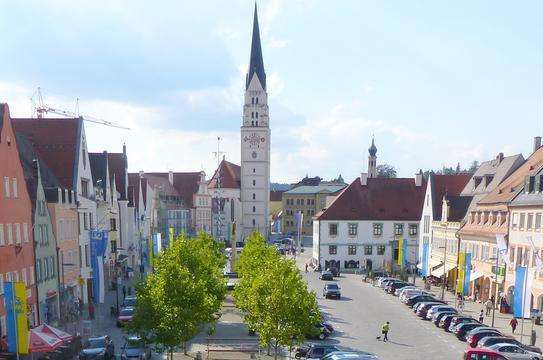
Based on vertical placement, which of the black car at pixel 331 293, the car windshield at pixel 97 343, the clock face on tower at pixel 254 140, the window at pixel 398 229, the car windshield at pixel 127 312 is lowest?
the black car at pixel 331 293

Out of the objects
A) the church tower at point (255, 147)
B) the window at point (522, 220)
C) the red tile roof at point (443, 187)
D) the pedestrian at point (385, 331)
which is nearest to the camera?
the pedestrian at point (385, 331)

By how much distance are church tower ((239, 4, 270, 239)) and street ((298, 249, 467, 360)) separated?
6246cm

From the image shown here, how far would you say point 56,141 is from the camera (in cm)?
4959

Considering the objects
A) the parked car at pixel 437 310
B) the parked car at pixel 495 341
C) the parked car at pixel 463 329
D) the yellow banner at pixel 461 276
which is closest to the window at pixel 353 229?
the yellow banner at pixel 461 276

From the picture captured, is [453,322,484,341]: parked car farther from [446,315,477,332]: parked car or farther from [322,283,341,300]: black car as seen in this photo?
[322,283,341,300]: black car

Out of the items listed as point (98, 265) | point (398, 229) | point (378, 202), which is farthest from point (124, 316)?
point (398, 229)

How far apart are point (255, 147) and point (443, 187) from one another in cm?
5441

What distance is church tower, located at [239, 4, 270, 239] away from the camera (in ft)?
387

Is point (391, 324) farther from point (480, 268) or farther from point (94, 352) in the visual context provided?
point (94, 352)

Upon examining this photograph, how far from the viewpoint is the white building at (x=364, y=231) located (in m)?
77.7

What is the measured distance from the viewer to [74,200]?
157ft

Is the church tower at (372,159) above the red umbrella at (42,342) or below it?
above

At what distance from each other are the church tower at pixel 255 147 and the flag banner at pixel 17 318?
9182cm

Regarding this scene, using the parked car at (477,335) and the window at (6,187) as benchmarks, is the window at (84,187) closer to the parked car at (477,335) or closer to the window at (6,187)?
the window at (6,187)
